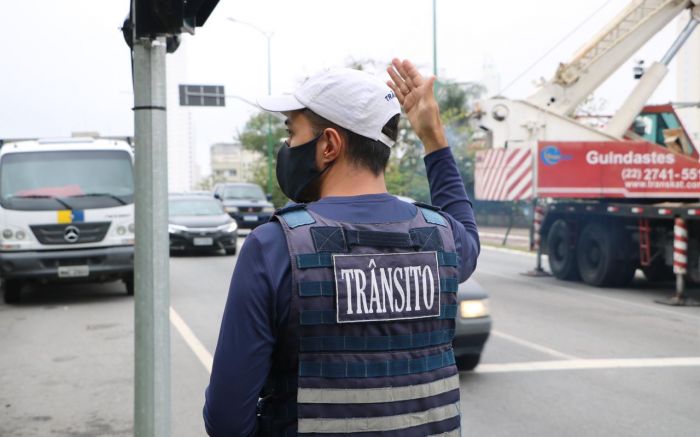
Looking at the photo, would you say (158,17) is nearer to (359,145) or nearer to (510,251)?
(359,145)

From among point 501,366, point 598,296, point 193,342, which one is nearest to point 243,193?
point 598,296

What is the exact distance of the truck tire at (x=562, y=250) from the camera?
15383 mm

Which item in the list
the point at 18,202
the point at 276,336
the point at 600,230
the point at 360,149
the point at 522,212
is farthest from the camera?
the point at 522,212

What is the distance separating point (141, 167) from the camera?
10.1 ft

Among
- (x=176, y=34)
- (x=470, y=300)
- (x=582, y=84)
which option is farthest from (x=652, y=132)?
(x=176, y=34)

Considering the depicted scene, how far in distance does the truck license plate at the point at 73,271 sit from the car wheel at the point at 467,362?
6.47m

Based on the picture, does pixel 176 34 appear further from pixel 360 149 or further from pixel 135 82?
pixel 360 149

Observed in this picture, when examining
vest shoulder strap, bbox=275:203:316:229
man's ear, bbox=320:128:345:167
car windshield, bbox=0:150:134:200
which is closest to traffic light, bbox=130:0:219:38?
man's ear, bbox=320:128:345:167

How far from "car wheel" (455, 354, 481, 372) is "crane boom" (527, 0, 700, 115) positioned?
29.2 ft

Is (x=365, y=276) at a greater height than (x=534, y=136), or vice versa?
(x=534, y=136)

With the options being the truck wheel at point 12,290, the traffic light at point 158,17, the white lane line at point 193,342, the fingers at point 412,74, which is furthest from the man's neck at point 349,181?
the truck wheel at point 12,290

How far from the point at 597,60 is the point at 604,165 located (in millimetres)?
2450

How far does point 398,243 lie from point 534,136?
13320 mm

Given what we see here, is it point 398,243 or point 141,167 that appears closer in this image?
point 398,243
